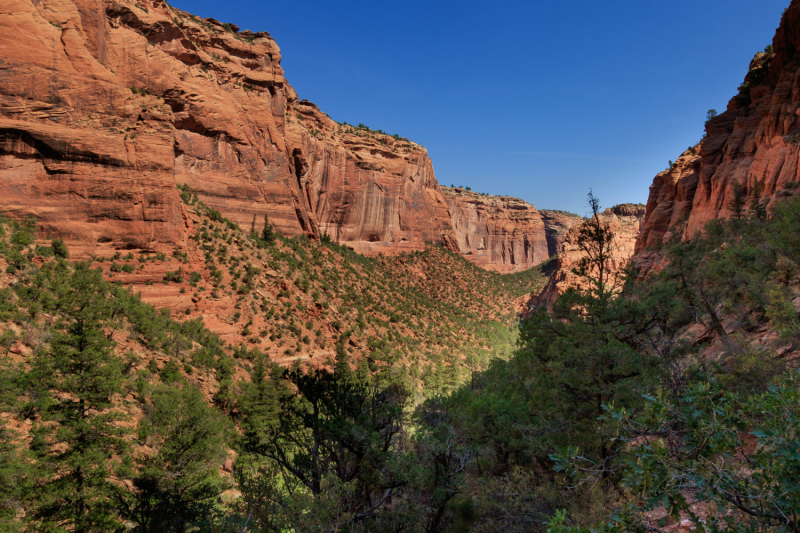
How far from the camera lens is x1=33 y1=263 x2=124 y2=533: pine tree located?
8.09 m

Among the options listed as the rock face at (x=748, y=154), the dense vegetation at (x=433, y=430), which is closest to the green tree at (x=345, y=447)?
the dense vegetation at (x=433, y=430)

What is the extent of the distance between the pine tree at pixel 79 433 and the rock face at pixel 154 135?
1438 cm

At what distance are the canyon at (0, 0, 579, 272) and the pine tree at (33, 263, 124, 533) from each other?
555 inches

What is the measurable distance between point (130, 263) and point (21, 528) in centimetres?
1663

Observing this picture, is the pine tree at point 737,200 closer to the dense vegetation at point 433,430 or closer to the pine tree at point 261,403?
the dense vegetation at point 433,430

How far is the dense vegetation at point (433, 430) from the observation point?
11.7ft

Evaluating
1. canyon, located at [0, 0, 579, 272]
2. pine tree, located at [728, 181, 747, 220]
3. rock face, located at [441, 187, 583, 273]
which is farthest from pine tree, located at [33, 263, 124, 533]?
rock face, located at [441, 187, 583, 273]

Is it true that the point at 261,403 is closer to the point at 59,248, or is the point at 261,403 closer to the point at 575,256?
the point at 59,248

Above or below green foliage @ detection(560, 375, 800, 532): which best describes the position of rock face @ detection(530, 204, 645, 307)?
above

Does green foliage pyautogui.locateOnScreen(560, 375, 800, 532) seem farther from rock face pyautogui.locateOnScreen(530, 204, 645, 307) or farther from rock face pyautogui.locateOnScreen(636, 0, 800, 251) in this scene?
rock face pyautogui.locateOnScreen(530, 204, 645, 307)

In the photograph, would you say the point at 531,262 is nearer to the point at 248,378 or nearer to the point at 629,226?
the point at 629,226

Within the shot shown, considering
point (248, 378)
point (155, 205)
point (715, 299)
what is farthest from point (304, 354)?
point (715, 299)

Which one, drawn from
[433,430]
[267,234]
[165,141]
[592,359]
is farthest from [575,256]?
[165,141]

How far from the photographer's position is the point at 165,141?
2250 centimetres
